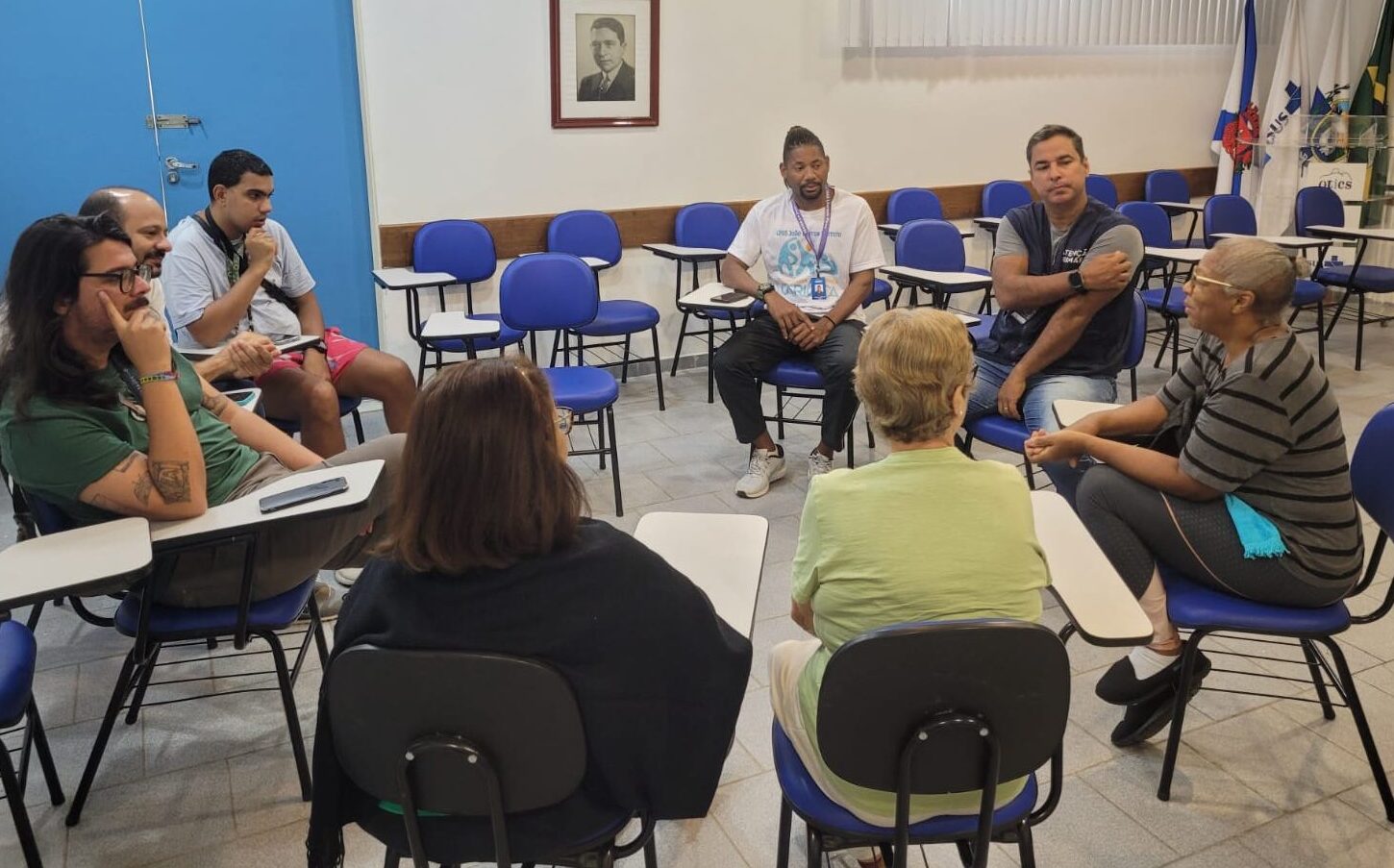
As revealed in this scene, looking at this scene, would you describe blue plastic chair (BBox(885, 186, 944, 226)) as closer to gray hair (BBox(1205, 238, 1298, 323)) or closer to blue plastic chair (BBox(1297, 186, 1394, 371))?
blue plastic chair (BBox(1297, 186, 1394, 371))

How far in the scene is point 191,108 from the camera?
4.39 m

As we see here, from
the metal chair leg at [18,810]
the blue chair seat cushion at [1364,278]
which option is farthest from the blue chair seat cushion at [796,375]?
the blue chair seat cushion at [1364,278]

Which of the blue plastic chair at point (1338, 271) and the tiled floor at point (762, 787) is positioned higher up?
the blue plastic chair at point (1338, 271)

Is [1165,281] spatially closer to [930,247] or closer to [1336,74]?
[930,247]

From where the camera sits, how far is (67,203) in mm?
4316

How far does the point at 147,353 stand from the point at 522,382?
3.49ft

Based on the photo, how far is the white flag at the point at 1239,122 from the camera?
6.93 metres

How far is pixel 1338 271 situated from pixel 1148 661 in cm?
442

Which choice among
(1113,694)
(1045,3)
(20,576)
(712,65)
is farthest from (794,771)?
Answer: (1045,3)

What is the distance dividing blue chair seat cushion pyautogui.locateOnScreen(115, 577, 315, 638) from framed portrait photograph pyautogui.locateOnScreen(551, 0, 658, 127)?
3.57 metres

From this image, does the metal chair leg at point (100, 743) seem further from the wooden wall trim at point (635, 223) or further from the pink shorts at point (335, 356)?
the wooden wall trim at point (635, 223)

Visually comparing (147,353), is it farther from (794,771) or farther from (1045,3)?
(1045,3)

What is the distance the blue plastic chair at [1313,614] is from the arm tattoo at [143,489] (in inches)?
77.8

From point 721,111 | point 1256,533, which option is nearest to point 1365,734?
point 1256,533
